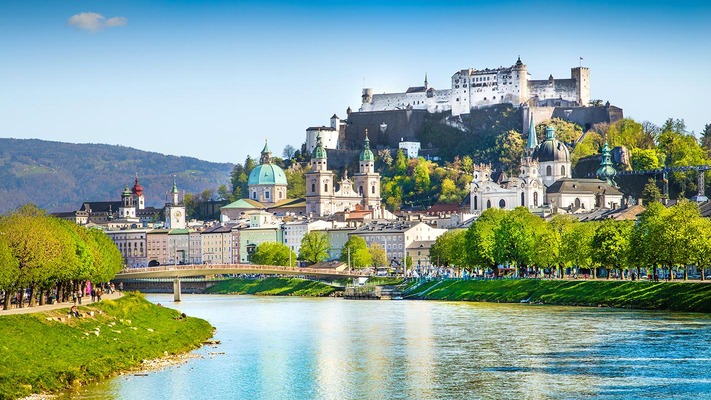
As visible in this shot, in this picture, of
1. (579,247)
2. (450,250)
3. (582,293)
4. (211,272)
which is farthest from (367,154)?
(582,293)

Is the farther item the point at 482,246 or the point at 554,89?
the point at 554,89

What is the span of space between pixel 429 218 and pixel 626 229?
71.1 meters

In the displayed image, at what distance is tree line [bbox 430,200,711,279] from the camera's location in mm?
70375

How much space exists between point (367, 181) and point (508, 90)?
21.1 m

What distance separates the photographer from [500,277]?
93500mm

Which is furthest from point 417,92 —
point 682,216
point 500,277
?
point 682,216

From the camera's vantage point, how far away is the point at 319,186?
173625mm

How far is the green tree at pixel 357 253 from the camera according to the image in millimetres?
123562

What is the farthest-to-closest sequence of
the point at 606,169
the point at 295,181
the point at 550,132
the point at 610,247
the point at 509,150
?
the point at 295,181 → the point at 509,150 → the point at 550,132 → the point at 606,169 → the point at 610,247

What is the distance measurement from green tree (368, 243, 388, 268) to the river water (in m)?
Answer: 57.1

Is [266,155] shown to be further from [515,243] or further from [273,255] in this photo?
[515,243]

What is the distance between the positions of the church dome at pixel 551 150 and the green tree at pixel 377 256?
103 ft

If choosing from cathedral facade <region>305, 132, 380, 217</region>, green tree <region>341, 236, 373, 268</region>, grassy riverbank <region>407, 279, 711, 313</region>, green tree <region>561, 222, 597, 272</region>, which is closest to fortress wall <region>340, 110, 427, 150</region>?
cathedral facade <region>305, 132, 380, 217</region>

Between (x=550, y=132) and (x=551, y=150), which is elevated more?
(x=550, y=132)
